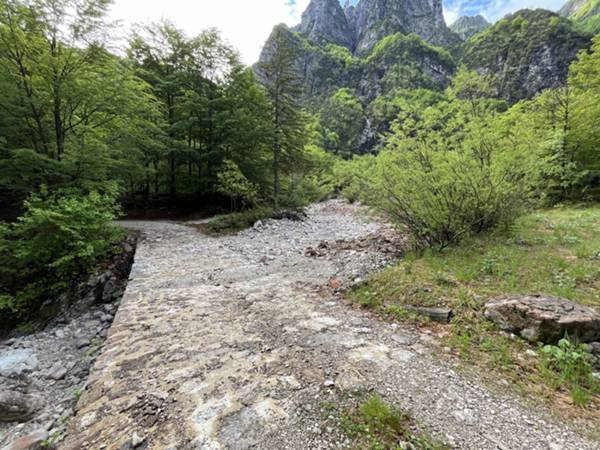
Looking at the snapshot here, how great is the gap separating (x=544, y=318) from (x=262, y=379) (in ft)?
9.11

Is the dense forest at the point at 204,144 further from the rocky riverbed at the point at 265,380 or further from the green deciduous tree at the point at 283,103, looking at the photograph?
the rocky riverbed at the point at 265,380

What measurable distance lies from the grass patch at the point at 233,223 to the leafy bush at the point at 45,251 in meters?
4.19

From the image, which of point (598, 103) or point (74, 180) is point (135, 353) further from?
point (598, 103)

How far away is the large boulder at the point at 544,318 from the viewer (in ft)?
7.72

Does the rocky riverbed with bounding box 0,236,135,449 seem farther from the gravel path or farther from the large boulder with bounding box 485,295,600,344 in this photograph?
the large boulder with bounding box 485,295,600,344

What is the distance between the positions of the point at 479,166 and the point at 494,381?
166 inches

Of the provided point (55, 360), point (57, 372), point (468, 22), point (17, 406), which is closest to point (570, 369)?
point (17, 406)

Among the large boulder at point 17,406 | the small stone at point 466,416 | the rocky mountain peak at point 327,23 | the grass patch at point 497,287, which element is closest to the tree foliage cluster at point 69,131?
the large boulder at point 17,406

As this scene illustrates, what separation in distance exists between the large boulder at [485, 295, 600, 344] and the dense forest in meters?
2.70

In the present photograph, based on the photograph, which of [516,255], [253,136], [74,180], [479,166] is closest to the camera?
[516,255]

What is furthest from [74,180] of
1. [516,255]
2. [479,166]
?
[516,255]

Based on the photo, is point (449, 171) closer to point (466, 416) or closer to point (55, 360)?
point (466, 416)

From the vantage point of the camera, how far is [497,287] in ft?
11.4

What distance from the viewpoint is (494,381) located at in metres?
2.09
